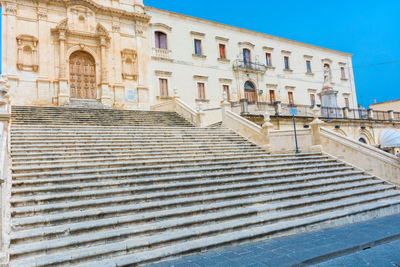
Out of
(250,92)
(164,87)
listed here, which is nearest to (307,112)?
(250,92)

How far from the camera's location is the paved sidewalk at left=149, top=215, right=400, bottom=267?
470cm

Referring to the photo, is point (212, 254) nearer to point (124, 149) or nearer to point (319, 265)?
point (319, 265)

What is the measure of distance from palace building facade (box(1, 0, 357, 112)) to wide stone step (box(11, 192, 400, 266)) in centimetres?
1333

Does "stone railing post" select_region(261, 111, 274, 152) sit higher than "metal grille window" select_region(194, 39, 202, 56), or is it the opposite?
"metal grille window" select_region(194, 39, 202, 56)

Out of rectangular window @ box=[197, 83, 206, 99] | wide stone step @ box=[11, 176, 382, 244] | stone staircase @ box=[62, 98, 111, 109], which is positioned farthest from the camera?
rectangular window @ box=[197, 83, 206, 99]

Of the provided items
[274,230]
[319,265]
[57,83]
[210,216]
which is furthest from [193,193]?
[57,83]

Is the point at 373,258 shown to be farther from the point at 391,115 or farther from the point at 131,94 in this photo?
the point at 391,115

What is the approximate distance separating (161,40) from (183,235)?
2076cm

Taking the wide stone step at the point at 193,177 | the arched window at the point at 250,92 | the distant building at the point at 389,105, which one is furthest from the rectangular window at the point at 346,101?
the wide stone step at the point at 193,177

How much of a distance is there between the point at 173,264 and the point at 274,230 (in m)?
2.35

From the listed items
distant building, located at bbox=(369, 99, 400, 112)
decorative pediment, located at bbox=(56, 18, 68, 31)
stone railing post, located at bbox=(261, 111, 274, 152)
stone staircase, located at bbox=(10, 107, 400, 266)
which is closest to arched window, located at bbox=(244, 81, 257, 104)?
stone railing post, located at bbox=(261, 111, 274, 152)

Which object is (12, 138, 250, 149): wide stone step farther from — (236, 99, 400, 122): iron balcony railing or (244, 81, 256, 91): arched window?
(244, 81, 256, 91): arched window

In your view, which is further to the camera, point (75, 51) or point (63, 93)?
point (75, 51)

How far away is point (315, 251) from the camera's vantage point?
506 centimetres
